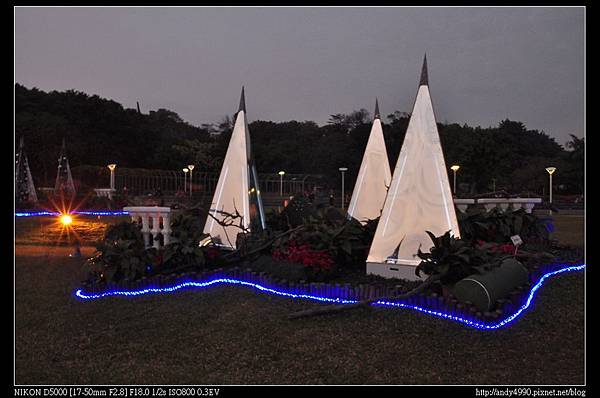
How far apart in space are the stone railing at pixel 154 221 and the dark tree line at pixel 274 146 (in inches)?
1217

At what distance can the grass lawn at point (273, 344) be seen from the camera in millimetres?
4184

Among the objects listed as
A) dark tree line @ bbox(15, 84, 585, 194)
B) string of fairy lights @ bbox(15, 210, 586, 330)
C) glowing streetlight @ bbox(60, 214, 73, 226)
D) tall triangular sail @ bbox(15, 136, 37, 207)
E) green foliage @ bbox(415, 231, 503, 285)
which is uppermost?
dark tree line @ bbox(15, 84, 585, 194)


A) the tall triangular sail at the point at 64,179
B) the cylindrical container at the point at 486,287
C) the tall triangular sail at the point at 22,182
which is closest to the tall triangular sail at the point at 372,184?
the cylindrical container at the point at 486,287

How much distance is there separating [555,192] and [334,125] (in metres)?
21.0

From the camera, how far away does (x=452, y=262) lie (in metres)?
5.99

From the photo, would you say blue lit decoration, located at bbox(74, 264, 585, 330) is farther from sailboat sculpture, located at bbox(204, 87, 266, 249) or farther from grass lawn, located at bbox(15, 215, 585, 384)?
sailboat sculpture, located at bbox(204, 87, 266, 249)

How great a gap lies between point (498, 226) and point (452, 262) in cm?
368

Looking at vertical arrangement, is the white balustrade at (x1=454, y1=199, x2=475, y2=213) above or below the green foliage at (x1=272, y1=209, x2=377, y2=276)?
above

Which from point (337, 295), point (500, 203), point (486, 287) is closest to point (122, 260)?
point (337, 295)

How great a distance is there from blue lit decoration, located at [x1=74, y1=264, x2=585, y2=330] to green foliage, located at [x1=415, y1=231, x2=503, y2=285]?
519mm

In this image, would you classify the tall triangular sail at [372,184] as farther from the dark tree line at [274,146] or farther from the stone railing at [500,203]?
the dark tree line at [274,146]

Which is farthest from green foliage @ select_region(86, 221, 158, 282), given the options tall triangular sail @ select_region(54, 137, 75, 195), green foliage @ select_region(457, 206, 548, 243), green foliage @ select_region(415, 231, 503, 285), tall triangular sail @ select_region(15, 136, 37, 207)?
tall triangular sail @ select_region(54, 137, 75, 195)

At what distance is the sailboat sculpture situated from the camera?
9.28 meters

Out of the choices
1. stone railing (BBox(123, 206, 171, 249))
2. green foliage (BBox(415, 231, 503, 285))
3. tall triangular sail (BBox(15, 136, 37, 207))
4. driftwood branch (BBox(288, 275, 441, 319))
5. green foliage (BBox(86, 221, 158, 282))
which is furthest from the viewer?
tall triangular sail (BBox(15, 136, 37, 207))
